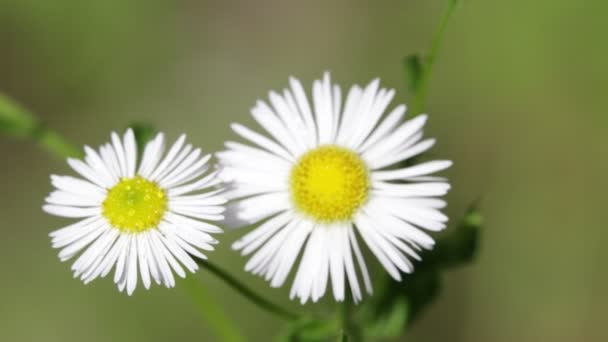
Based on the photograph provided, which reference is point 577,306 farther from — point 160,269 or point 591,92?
point 160,269

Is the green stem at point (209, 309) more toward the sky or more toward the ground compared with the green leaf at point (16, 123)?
more toward the ground

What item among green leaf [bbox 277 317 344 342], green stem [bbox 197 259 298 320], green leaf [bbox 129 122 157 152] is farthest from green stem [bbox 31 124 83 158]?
green leaf [bbox 277 317 344 342]

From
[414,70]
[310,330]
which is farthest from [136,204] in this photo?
[414,70]

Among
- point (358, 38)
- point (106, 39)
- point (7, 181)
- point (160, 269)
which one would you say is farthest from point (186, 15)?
point (160, 269)

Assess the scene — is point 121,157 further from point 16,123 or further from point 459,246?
point 459,246

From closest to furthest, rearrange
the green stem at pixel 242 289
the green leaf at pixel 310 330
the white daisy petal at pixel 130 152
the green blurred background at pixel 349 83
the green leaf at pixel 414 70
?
1. the green stem at pixel 242 289
2. the white daisy petal at pixel 130 152
3. the green leaf at pixel 414 70
4. the green leaf at pixel 310 330
5. the green blurred background at pixel 349 83

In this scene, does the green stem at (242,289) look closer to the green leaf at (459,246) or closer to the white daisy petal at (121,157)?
the white daisy petal at (121,157)

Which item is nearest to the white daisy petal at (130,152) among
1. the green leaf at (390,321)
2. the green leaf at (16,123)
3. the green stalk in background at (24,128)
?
the green stalk in background at (24,128)
